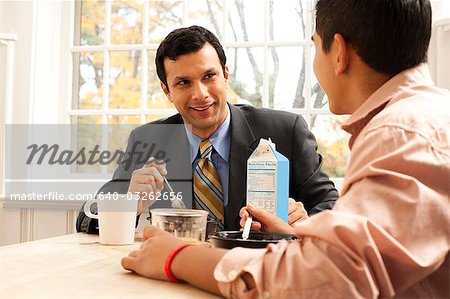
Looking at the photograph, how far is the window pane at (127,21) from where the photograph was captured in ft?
9.96

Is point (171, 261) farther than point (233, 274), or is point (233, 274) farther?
point (171, 261)

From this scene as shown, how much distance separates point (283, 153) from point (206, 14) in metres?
1.12

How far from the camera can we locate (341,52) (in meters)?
0.95

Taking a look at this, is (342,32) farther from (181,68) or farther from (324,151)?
(324,151)

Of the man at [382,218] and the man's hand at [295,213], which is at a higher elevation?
the man at [382,218]

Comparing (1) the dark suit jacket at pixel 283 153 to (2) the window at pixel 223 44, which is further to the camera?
(2) the window at pixel 223 44

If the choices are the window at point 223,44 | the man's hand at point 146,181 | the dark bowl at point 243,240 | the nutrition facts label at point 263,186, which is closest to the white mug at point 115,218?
the man's hand at point 146,181

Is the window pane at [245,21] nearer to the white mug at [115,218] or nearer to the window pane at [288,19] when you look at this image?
the window pane at [288,19]

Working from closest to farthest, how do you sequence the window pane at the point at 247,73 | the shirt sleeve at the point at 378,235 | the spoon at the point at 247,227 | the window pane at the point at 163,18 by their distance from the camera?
the shirt sleeve at the point at 378,235 → the spoon at the point at 247,227 → the window pane at the point at 247,73 → the window pane at the point at 163,18

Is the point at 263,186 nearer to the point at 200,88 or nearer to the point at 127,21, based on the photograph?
the point at 200,88

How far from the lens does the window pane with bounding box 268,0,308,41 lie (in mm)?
2852

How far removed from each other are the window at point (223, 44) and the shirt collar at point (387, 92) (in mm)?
1853

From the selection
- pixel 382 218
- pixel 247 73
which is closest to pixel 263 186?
pixel 382 218

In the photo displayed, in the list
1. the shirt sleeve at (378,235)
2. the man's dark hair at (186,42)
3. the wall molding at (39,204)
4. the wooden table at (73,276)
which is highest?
the man's dark hair at (186,42)
